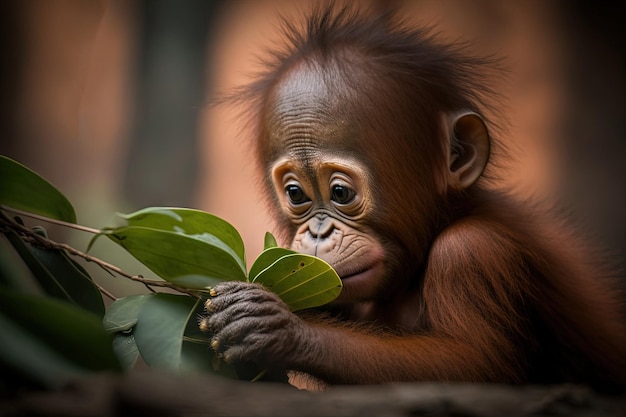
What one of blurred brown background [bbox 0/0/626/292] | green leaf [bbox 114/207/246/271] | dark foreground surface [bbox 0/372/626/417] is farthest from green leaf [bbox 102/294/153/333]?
blurred brown background [bbox 0/0/626/292]

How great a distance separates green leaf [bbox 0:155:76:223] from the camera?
2830mm

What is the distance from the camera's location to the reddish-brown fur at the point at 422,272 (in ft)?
9.45

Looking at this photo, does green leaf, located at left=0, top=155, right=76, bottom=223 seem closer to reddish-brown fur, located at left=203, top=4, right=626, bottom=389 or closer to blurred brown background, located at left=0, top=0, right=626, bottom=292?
reddish-brown fur, located at left=203, top=4, right=626, bottom=389

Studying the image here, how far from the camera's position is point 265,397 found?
76.3 inches

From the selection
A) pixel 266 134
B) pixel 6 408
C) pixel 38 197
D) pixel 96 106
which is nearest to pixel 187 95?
pixel 96 106

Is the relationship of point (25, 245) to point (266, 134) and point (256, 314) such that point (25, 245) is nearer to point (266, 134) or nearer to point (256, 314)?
point (256, 314)

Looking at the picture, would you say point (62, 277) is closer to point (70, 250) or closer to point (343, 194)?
point (70, 250)

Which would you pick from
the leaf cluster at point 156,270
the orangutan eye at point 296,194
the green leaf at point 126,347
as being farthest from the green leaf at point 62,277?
the orangutan eye at point 296,194

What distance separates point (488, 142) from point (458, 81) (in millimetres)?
402

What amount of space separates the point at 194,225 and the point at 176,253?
0.15 m

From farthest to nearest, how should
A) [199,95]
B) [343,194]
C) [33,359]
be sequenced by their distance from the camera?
[199,95]
[343,194]
[33,359]

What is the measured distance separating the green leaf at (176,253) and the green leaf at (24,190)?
0.30 metres

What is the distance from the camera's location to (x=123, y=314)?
2873mm

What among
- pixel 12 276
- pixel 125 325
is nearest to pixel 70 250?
pixel 12 276
